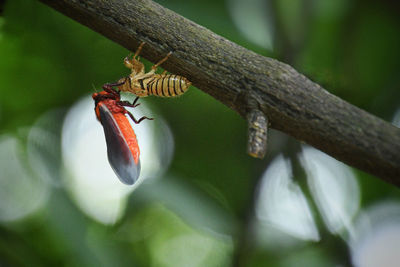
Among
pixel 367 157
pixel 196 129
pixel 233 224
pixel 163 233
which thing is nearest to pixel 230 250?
pixel 233 224

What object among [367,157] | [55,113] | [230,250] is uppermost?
[367,157]

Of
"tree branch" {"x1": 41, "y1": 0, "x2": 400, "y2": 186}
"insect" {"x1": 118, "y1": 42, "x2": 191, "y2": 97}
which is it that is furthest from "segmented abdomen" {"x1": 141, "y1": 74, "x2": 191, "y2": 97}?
"tree branch" {"x1": 41, "y1": 0, "x2": 400, "y2": 186}

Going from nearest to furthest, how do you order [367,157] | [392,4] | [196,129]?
[367,157]
[392,4]
[196,129]

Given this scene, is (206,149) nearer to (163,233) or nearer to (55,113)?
(163,233)

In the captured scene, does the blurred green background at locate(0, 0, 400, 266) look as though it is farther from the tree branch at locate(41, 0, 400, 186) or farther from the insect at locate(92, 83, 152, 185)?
the tree branch at locate(41, 0, 400, 186)

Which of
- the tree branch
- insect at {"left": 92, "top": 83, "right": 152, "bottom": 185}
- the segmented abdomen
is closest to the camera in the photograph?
the tree branch

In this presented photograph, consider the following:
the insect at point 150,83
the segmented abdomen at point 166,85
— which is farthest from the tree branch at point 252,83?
the insect at point 150,83

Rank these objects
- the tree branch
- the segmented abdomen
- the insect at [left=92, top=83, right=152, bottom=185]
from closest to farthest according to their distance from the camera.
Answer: the tree branch
the segmented abdomen
the insect at [left=92, top=83, right=152, bottom=185]
